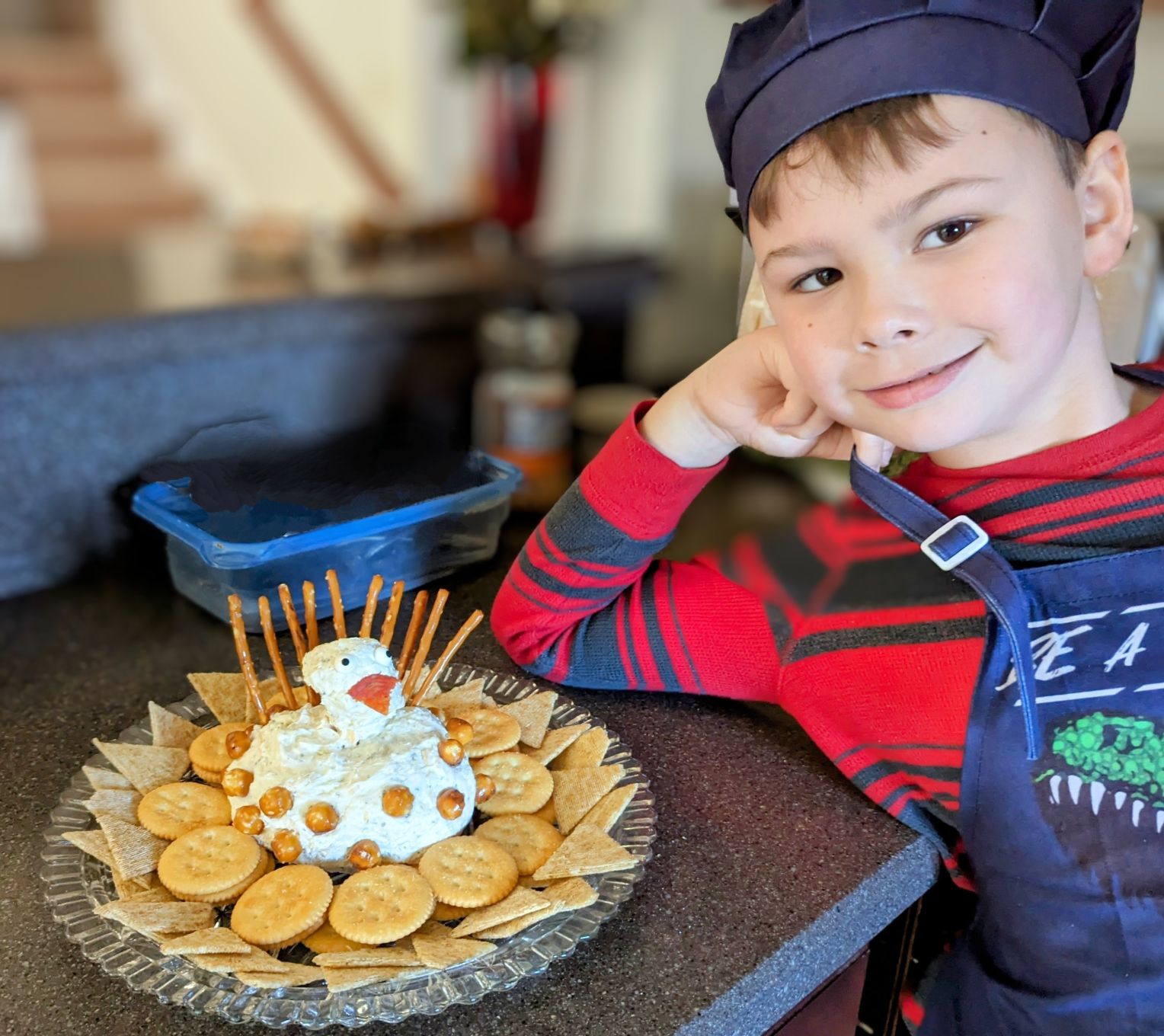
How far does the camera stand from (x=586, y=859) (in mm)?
543

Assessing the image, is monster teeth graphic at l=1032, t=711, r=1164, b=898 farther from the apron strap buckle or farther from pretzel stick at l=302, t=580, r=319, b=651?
pretzel stick at l=302, t=580, r=319, b=651

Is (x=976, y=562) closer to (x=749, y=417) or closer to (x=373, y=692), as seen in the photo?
(x=749, y=417)

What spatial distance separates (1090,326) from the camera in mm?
675

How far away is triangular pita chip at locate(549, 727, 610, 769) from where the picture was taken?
2.10ft

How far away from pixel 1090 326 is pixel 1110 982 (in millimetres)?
386

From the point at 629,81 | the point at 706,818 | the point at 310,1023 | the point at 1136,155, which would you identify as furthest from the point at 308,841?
the point at 629,81

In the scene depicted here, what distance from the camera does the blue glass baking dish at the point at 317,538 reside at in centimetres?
75

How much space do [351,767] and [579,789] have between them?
13 cm

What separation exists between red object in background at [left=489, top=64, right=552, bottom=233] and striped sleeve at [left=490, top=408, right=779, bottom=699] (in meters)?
1.97

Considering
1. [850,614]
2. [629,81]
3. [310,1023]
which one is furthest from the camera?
[629,81]

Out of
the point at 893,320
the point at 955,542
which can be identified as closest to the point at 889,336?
the point at 893,320

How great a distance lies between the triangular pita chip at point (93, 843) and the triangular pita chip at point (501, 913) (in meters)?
0.18

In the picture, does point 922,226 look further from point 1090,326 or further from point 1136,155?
point 1136,155

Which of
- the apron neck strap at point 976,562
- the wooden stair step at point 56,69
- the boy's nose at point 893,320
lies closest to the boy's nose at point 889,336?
the boy's nose at point 893,320
